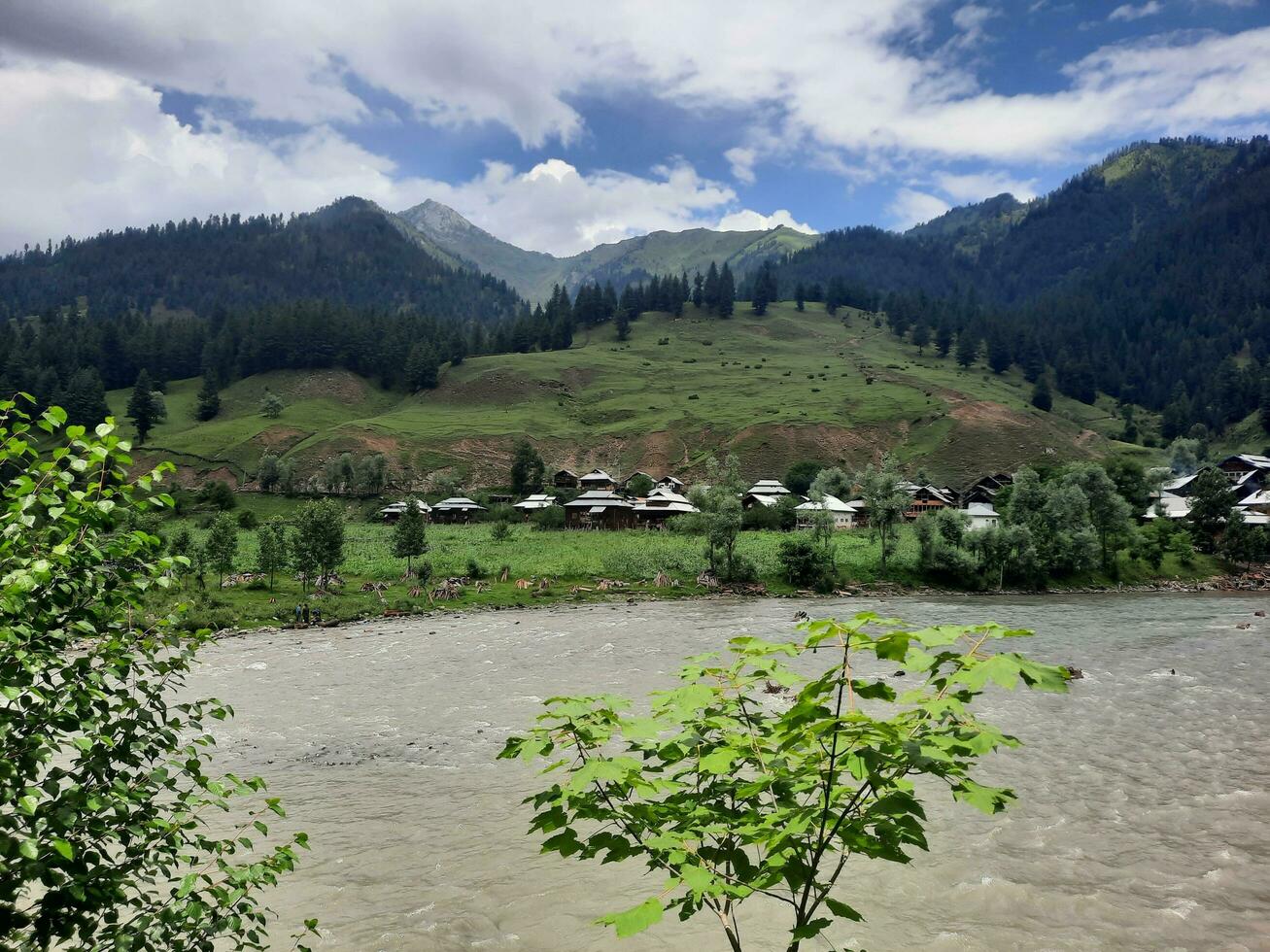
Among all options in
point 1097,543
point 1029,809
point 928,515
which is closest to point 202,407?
point 928,515

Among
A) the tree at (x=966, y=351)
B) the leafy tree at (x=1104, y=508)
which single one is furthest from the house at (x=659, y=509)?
the tree at (x=966, y=351)

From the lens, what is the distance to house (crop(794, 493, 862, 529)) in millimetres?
83400

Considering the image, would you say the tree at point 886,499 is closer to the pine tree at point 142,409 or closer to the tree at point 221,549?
the tree at point 221,549

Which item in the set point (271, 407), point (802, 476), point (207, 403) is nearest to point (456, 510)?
point (802, 476)

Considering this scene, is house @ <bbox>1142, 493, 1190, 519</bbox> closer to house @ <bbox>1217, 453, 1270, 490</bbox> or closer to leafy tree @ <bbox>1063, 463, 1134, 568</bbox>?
leafy tree @ <bbox>1063, 463, 1134, 568</bbox>

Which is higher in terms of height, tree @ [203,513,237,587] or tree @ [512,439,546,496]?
tree @ [512,439,546,496]

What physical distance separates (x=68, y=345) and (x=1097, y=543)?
638 feet

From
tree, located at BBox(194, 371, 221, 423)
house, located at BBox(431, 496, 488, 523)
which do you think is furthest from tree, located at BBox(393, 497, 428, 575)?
tree, located at BBox(194, 371, 221, 423)

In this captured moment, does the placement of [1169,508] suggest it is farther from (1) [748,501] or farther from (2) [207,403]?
(2) [207,403]

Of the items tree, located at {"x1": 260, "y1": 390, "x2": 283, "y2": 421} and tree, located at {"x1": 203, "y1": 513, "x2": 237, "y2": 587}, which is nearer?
tree, located at {"x1": 203, "y1": 513, "x2": 237, "y2": 587}

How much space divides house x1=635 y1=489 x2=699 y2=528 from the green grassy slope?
27623mm

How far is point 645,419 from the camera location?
14050 cm

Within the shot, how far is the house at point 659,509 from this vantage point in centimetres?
9250

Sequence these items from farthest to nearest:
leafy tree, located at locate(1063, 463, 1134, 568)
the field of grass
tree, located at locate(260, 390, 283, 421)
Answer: tree, located at locate(260, 390, 283, 421), leafy tree, located at locate(1063, 463, 1134, 568), the field of grass
